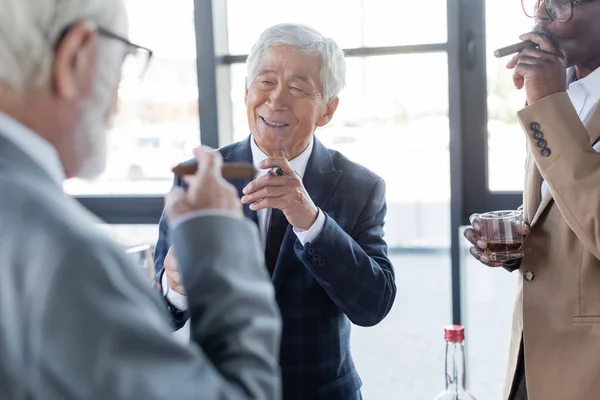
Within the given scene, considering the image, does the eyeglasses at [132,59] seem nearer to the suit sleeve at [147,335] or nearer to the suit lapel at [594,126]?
the suit sleeve at [147,335]

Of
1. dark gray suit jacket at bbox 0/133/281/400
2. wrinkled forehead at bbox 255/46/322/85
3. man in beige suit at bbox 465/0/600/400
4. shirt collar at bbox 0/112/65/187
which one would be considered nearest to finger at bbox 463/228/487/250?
man in beige suit at bbox 465/0/600/400

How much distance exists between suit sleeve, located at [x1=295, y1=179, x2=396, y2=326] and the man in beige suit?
0.23 m

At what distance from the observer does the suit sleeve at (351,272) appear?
1.53m

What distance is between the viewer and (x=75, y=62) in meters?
0.74

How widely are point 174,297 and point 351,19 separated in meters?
1.66

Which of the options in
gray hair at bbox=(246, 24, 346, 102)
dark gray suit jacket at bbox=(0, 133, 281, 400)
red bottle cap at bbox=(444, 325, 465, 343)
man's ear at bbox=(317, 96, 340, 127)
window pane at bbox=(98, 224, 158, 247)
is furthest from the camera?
window pane at bbox=(98, 224, 158, 247)

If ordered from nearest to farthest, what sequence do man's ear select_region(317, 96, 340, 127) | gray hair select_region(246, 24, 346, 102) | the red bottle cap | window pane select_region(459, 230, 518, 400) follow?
the red bottle cap, gray hair select_region(246, 24, 346, 102), man's ear select_region(317, 96, 340, 127), window pane select_region(459, 230, 518, 400)

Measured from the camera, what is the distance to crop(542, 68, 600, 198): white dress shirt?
5.05 feet

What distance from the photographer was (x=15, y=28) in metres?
0.69

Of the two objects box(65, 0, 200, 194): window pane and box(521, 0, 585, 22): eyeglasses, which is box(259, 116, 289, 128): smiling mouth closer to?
box(521, 0, 585, 22): eyeglasses

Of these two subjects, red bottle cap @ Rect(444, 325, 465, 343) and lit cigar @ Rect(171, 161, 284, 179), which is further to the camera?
red bottle cap @ Rect(444, 325, 465, 343)

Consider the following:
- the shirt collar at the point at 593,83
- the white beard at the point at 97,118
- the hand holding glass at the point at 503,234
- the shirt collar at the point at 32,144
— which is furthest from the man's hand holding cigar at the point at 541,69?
the shirt collar at the point at 32,144

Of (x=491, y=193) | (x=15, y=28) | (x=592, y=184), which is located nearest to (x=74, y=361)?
(x=15, y=28)

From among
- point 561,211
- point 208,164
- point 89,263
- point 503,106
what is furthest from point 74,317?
point 503,106
